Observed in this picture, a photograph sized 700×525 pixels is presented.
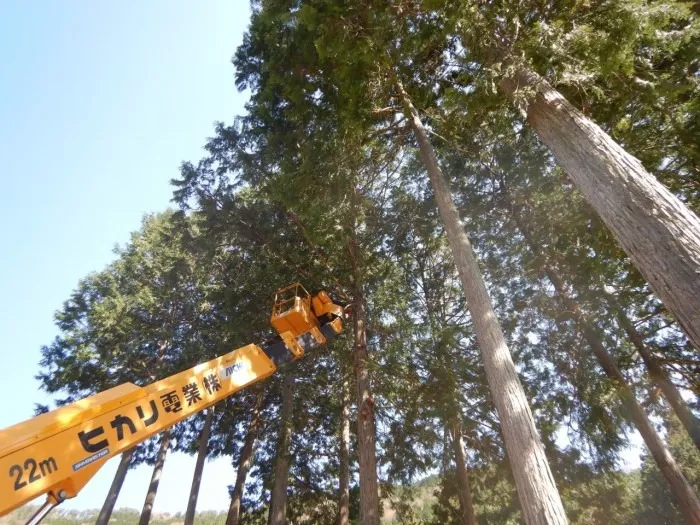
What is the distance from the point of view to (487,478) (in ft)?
41.0

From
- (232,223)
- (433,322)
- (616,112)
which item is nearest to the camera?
(616,112)

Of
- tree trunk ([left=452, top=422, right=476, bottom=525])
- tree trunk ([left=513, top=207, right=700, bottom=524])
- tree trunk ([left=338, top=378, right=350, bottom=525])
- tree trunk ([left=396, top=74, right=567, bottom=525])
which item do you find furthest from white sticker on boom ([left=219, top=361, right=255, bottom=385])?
tree trunk ([left=513, top=207, right=700, bottom=524])

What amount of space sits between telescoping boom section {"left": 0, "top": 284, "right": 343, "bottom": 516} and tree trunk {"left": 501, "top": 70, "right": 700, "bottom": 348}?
17.0 feet

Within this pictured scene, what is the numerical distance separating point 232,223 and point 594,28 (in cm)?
933

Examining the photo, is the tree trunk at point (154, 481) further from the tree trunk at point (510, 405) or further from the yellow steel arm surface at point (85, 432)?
the tree trunk at point (510, 405)

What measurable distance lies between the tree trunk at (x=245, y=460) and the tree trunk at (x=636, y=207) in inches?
498

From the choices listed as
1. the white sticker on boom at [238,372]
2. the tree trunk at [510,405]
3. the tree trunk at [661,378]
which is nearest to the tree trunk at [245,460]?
the white sticker on boom at [238,372]

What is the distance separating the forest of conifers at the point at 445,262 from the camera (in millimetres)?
5320

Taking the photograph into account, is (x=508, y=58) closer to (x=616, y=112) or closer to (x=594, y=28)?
(x=594, y=28)

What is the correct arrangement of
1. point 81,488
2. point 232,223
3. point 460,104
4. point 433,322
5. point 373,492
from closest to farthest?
point 81,488
point 460,104
point 373,492
point 433,322
point 232,223

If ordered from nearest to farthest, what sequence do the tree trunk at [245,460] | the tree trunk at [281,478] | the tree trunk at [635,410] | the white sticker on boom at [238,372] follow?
the white sticker on boom at [238,372] < the tree trunk at [635,410] < the tree trunk at [281,478] < the tree trunk at [245,460]

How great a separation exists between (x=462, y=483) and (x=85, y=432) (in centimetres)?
1040

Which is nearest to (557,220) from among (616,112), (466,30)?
(616,112)

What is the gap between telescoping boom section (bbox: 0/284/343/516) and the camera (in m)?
3.21
